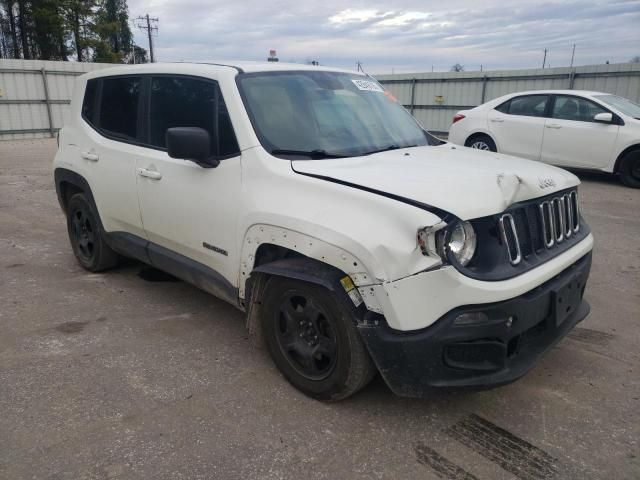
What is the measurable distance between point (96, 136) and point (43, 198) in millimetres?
5059

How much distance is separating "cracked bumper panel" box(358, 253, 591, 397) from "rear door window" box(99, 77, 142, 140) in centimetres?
275

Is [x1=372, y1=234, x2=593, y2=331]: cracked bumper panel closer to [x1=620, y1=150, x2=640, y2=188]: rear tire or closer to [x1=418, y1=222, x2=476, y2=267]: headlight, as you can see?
[x1=418, y1=222, x2=476, y2=267]: headlight

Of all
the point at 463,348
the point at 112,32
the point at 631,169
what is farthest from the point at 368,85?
the point at 112,32

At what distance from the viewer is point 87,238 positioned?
511 cm

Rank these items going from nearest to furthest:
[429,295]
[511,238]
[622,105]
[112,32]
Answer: [429,295] → [511,238] → [622,105] → [112,32]

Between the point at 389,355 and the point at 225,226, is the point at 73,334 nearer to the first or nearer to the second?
the point at 225,226

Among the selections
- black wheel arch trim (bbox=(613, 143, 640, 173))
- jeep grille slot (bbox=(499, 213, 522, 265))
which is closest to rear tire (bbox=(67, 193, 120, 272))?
jeep grille slot (bbox=(499, 213, 522, 265))

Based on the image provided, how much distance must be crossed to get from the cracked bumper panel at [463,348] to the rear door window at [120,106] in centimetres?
275

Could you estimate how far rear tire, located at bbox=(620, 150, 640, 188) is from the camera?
929cm

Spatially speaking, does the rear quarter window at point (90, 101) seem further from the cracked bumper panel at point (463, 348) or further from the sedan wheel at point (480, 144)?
the sedan wheel at point (480, 144)

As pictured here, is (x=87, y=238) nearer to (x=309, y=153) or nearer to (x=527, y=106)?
(x=309, y=153)

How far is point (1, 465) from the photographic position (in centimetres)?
248

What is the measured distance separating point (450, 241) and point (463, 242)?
87mm

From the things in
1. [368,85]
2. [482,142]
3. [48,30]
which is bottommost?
[482,142]
